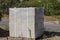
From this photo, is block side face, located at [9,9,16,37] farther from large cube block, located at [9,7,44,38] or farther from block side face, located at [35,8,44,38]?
block side face, located at [35,8,44,38]

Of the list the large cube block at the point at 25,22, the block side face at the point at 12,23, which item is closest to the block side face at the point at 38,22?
the large cube block at the point at 25,22

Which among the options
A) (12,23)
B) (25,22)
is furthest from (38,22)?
(12,23)

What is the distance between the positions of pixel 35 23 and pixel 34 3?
19.9 meters

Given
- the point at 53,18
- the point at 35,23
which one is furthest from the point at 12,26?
the point at 53,18

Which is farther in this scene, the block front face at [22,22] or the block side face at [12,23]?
the block side face at [12,23]

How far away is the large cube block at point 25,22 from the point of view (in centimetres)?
828

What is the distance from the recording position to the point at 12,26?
867cm

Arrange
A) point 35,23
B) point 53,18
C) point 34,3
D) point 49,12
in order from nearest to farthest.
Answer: point 35,23, point 53,18, point 49,12, point 34,3

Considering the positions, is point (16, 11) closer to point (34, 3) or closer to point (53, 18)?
point (53, 18)

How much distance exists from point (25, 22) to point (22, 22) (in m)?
0.14

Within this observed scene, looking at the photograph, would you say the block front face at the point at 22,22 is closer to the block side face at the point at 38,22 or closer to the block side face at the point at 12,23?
the block side face at the point at 12,23

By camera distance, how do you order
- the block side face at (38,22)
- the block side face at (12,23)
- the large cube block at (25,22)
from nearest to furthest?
the large cube block at (25,22) → the block side face at (38,22) → the block side face at (12,23)

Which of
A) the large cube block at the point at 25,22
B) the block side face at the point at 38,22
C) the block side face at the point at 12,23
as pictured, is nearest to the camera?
the large cube block at the point at 25,22

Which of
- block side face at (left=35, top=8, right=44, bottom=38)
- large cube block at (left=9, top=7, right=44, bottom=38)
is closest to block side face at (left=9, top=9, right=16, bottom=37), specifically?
large cube block at (left=9, top=7, right=44, bottom=38)
